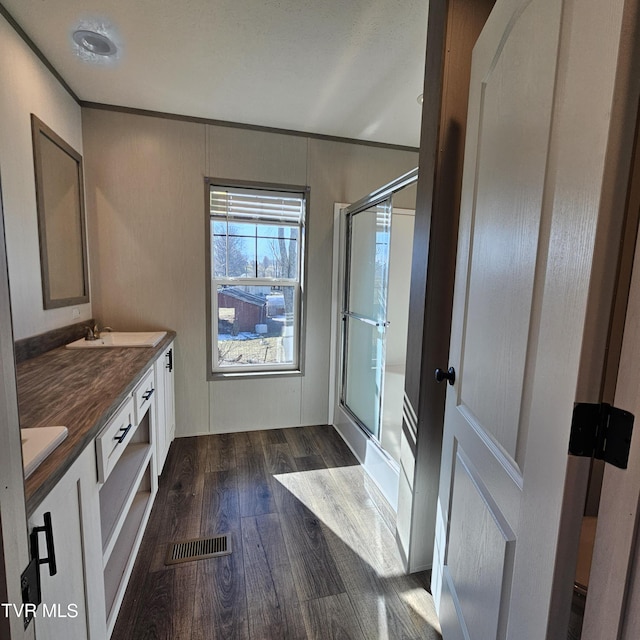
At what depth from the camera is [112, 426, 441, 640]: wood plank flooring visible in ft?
4.50

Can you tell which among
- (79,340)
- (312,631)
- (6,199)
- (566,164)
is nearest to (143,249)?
(79,340)

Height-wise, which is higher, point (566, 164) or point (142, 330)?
point (566, 164)

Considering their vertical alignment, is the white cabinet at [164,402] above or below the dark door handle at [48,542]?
below

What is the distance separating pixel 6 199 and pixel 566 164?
7.37 feet

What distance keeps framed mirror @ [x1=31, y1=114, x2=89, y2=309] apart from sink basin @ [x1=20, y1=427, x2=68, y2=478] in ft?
4.72

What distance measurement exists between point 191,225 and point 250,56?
126 cm

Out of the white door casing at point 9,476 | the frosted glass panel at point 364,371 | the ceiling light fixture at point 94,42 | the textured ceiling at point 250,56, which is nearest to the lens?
the white door casing at point 9,476

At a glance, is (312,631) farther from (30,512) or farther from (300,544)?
(30,512)

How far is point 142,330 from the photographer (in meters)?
2.71

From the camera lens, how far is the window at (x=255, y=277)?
2.86 meters

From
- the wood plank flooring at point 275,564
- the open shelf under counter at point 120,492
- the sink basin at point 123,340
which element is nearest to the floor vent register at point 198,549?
the wood plank flooring at point 275,564

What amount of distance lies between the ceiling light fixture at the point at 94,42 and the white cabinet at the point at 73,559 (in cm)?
204

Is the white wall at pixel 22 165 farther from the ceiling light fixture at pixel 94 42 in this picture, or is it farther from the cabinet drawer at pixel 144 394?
the cabinet drawer at pixel 144 394

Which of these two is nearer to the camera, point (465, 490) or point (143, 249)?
point (465, 490)
